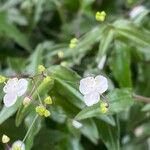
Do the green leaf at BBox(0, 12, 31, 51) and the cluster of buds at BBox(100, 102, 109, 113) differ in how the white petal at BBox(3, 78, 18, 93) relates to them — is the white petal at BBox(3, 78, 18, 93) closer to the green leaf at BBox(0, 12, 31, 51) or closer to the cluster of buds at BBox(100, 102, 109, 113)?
the cluster of buds at BBox(100, 102, 109, 113)

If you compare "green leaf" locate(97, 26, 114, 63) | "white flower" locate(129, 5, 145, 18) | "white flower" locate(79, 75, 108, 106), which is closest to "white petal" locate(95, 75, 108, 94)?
"white flower" locate(79, 75, 108, 106)

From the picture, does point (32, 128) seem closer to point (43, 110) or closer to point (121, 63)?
point (43, 110)

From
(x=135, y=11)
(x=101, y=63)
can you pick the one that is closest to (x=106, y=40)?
(x=101, y=63)

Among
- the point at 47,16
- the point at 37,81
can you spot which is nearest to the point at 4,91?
the point at 37,81

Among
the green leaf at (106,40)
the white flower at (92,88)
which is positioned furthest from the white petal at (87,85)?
the green leaf at (106,40)

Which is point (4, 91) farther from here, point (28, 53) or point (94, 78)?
point (28, 53)

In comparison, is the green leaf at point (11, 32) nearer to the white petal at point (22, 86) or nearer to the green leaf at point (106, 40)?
the green leaf at point (106, 40)
